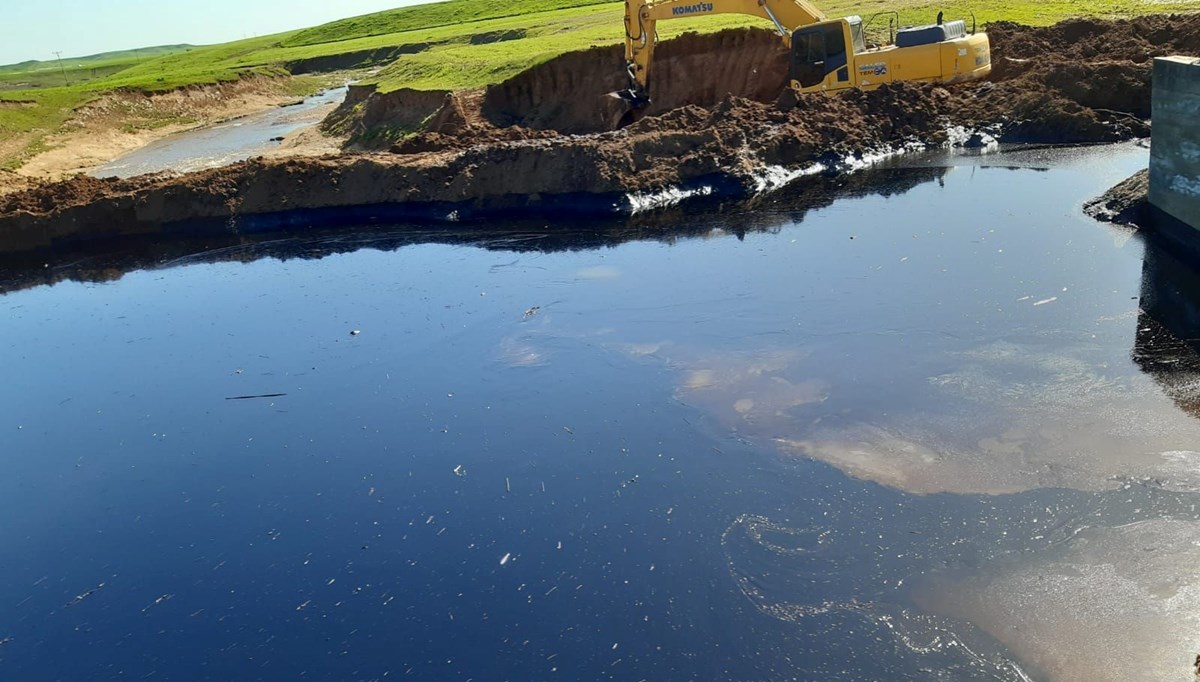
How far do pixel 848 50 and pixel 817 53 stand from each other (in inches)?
29.8

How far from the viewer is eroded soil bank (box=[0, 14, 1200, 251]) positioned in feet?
70.6

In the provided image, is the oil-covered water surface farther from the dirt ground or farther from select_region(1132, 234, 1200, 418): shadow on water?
the dirt ground

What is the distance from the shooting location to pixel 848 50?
23969mm

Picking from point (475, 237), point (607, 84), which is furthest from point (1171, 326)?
point (607, 84)

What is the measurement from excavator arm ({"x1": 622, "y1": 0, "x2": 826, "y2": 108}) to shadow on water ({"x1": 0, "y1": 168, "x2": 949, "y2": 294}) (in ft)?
16.7

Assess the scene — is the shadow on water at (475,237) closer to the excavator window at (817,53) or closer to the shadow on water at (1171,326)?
the excavator window at (817,53)

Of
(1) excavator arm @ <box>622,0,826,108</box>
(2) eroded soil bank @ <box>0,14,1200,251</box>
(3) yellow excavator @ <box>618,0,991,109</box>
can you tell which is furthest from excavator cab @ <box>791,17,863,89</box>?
(2) eroded soil bank @ <box>0,14,1200,251</box>

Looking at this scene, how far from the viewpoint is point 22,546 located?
33.1 ft

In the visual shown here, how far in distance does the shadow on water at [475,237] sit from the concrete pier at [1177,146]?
509cm

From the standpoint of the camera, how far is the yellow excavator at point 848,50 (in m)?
24.1

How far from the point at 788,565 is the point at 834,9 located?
1317 inches

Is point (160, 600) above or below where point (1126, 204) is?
below

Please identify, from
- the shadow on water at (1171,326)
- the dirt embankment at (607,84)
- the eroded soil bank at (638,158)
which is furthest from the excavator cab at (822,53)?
the shadow on water at (1171,326)

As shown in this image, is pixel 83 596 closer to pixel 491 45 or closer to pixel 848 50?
pixel 848 50
